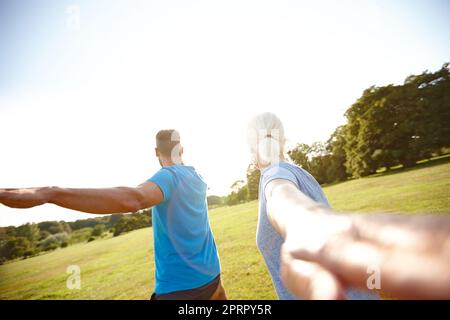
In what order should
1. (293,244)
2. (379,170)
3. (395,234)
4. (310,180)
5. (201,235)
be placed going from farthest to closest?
(379,170), (201,235), (310,180), (293,244), (395,234)

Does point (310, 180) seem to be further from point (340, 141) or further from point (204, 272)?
point (340, 141)

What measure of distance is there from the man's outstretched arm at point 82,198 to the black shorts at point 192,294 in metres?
1.61

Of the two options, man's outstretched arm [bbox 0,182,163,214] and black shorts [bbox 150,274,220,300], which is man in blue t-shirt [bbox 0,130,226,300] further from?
man's outstretched arm [bbox 0,182,163,214]

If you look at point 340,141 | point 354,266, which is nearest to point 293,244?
point 354,266

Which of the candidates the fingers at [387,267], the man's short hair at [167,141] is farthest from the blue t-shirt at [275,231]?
the man's short hair at [167,141]

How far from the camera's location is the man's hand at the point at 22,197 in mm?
1333

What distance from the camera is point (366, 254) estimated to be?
19.3 inches

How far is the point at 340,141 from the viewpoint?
53.9 m

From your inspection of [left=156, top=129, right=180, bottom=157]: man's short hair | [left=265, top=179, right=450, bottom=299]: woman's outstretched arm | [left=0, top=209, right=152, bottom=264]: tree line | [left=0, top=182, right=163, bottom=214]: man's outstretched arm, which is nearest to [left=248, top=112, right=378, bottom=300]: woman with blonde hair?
[left=265, top=179, right=450, bottom=299]: woman's outstretched arm

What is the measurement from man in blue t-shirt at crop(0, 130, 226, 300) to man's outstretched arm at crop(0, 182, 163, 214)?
11cm

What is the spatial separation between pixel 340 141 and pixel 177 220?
5745cm

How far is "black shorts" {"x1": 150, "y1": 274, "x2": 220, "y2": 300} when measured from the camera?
9.71 feet

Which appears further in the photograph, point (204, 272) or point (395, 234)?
point (204, 272)

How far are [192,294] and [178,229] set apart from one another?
32.3 inches
